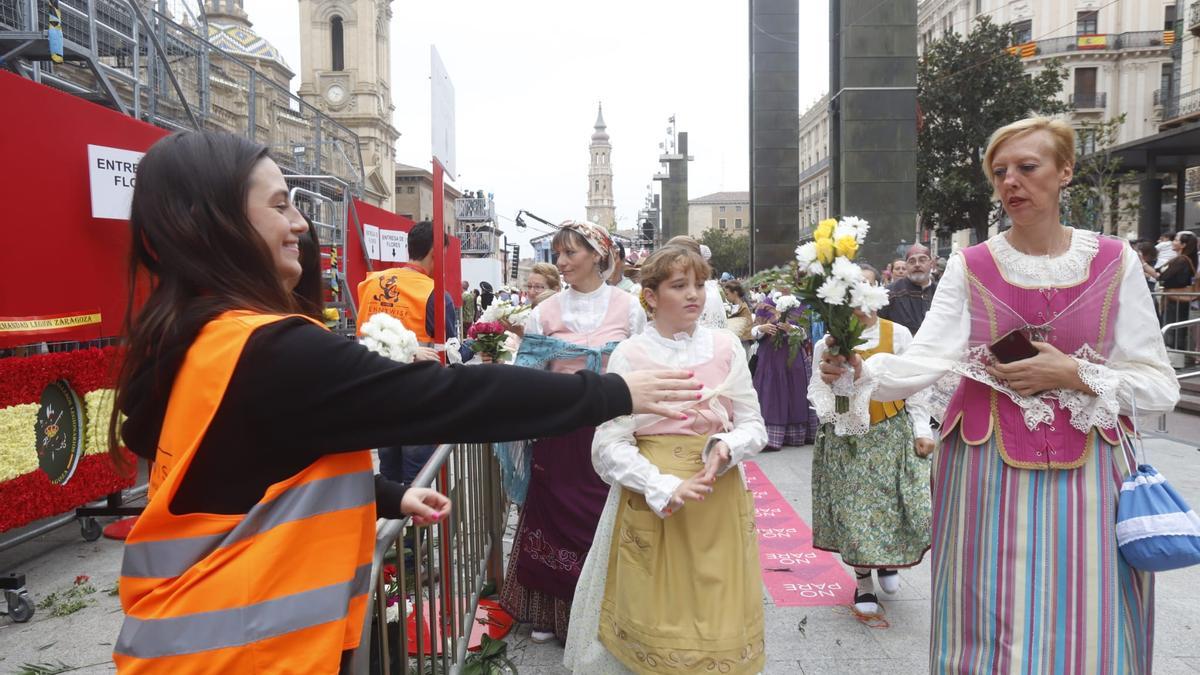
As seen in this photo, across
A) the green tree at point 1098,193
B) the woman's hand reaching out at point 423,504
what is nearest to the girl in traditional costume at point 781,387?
the woman's hand reaching out at point 423,504

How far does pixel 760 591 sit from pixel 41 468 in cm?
406

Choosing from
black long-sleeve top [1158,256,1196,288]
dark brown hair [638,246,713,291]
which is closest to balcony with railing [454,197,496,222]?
black long-sleeve top [1158,256,1196,288]

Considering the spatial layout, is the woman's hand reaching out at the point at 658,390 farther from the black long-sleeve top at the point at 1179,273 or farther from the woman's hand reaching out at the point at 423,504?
the black long-sleeve top at the point at 1179,273

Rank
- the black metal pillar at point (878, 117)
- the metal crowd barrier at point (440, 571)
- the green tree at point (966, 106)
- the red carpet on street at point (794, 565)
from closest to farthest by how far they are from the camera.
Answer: the metal crowd barrier at point (440, 571) → the red carpet on street at point (794, 565) → the black metal pillar at point (878, 117) → the green tree at point (966, 106)

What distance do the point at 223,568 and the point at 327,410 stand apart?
308 millimetres

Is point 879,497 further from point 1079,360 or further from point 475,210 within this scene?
point 475,210

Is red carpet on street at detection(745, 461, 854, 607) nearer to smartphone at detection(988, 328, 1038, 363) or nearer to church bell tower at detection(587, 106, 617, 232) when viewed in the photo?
smartphone at detection(988, 328, 1038, 363)

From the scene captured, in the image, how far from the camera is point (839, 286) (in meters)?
2.64

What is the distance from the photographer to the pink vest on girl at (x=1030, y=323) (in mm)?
2414

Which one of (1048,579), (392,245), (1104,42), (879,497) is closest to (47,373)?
(879,497)

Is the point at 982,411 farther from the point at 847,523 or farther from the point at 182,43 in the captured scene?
the point at 182,43

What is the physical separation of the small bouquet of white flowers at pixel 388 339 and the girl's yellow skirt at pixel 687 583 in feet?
3.67

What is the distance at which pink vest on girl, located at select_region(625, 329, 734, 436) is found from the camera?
2.91 metres

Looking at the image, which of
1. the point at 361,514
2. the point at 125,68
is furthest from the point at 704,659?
the point at 125,68
